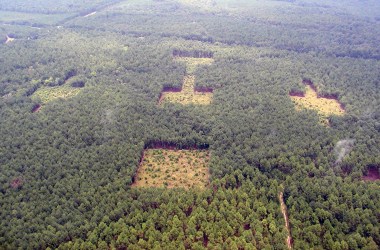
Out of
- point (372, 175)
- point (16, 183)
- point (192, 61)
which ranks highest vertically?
point (192, 61)

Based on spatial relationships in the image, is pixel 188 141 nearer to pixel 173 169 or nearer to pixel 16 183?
pixel 173 169

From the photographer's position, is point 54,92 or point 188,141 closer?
point 188,141

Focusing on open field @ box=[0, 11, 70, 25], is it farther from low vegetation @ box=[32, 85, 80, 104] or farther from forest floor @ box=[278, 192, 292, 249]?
forest floor @ box=[278, 192, 292, 249]

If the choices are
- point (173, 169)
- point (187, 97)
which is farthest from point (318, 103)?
point (173, 169)

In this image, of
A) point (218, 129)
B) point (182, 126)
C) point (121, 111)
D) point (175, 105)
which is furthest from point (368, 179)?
point (121, 111)

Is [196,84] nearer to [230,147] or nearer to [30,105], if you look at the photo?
[230,147]

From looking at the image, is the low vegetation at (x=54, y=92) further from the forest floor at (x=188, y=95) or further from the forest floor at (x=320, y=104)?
the forest floor at (x=320, y=104)

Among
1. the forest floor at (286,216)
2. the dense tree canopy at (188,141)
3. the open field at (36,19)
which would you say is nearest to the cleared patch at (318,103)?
the dense tree canopy at (188,141)

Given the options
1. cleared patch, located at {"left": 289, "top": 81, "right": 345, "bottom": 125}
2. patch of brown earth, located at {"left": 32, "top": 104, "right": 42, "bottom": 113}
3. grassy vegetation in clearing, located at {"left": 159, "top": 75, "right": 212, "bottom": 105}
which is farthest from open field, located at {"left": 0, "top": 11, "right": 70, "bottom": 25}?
cleared patch, located at {"left": 289, "top": 81, "right": 345, "bottom": 125}
